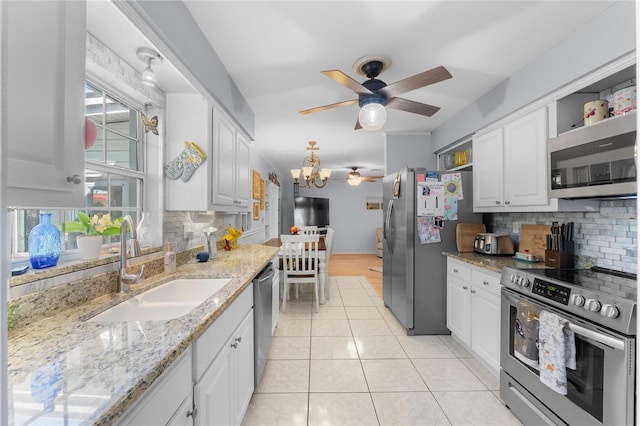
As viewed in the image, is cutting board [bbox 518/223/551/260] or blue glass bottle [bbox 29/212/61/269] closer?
blue glass bottle [bbox 29/212/61/269]

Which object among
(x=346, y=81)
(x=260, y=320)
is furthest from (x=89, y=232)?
(x=346, y=81)

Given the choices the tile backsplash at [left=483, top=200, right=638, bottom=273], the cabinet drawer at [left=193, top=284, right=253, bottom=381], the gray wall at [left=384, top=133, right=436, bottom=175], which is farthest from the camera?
the gray wall at [left=384, top=133, right=436, bottom=175]

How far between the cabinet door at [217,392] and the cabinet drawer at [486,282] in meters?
1.83

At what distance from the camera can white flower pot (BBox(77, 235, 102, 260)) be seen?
1.33 metres

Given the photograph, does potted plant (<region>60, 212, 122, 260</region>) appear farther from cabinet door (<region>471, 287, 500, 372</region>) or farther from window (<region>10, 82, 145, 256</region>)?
cabinet door (<region>471, 287, 500, 372</region>)

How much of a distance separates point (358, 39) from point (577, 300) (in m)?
1.90

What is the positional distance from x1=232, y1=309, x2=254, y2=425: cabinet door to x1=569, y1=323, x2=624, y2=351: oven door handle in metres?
1.66

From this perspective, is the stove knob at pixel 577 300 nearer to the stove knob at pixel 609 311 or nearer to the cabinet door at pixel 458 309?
the stove knob at pixel 609 311

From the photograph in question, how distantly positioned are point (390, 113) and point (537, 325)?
2.46 m

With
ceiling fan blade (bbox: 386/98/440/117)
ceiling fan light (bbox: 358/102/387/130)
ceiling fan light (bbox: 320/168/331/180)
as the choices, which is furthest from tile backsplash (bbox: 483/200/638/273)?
ceiling fan light (bbox: 320/168/331/180)

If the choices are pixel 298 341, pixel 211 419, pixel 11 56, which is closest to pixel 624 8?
pixel 11 56

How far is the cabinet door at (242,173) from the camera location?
2.71 m

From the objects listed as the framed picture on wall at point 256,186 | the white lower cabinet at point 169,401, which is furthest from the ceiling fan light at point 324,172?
the white lower cabinet at point 169,401

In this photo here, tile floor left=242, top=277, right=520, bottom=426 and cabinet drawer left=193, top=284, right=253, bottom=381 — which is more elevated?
cabinet drawer left=193, top=284, right=253, bottom=381
